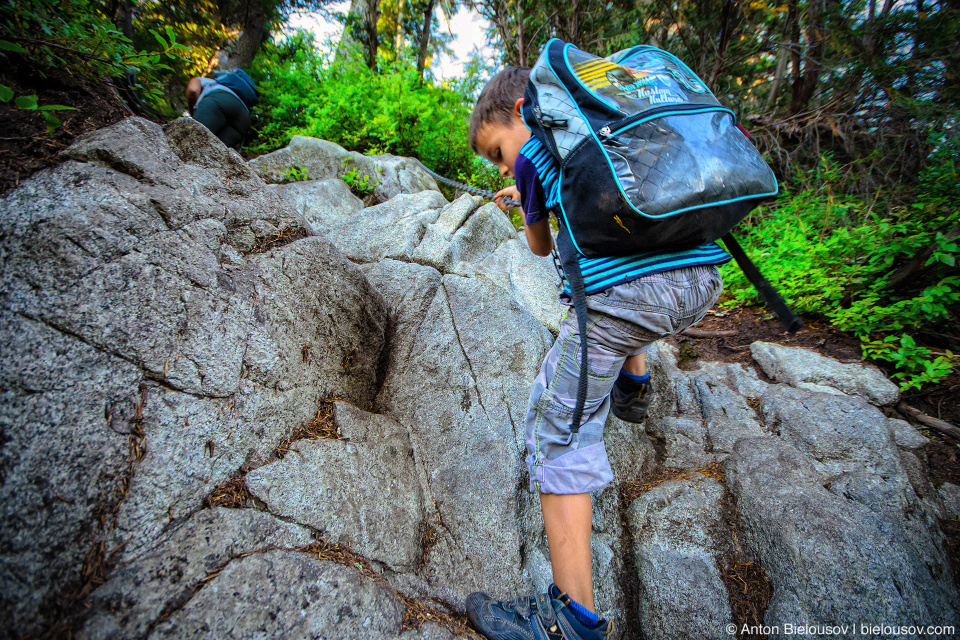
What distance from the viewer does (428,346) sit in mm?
3123

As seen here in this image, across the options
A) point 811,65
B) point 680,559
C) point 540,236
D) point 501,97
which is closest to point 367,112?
point 501,97

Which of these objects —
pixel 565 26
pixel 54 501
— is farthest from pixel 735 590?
pixel 565 26

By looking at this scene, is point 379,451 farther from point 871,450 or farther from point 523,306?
point 871,450

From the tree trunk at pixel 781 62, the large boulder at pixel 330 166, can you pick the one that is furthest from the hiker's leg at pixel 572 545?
the tree trunk at pixel 781 62

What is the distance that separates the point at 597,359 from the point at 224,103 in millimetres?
6035

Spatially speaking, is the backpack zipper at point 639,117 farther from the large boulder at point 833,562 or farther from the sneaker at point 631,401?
the large boulder at point 833,562

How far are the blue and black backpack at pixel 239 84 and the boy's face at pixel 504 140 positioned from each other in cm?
511

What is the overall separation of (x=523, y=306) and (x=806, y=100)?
24.3 feet

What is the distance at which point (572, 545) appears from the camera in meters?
1.88

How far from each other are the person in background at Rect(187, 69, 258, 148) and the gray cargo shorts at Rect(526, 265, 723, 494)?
5685mm

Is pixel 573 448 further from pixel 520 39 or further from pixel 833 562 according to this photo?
pixel 520 39

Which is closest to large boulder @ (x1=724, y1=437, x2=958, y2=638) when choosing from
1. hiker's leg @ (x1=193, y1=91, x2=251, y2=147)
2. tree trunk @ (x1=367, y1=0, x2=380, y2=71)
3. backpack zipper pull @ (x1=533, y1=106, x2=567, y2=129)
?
backpack zipper pull @ (x1=533, y1=106, x2=567, y2=129)

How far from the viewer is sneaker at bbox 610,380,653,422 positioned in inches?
113

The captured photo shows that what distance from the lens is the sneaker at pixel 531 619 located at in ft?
5.87
